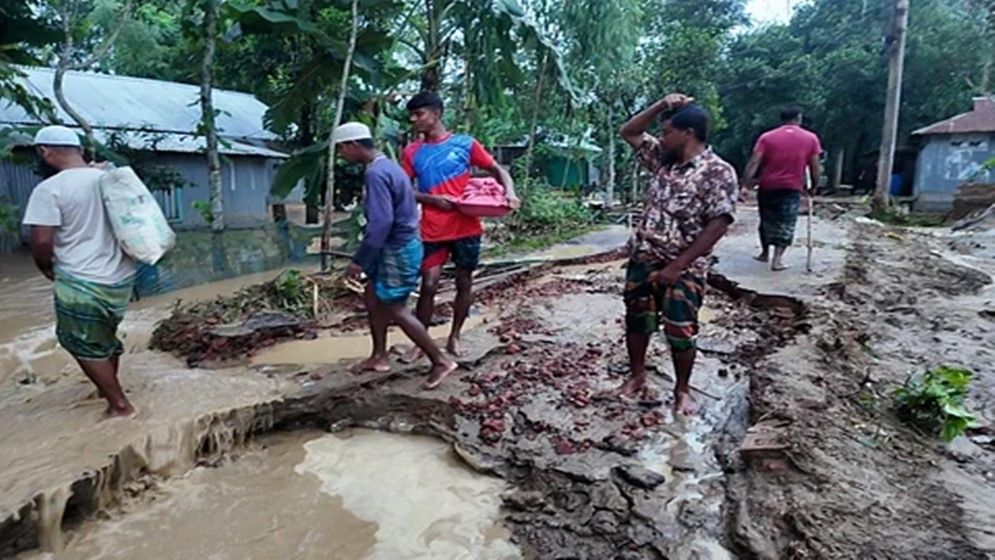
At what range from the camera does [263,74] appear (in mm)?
13805

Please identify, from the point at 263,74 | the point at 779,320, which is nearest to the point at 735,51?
the point at 263,74

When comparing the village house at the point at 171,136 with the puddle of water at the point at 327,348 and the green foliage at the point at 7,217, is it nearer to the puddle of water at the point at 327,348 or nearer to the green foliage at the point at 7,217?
the green foliage at the point at 7,217

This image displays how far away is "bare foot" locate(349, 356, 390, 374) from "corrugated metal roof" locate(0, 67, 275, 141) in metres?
9.64

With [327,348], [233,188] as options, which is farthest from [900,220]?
[233,188]

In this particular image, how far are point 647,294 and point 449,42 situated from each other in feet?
21.8

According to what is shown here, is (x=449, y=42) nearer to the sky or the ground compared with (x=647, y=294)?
nearer to the sky

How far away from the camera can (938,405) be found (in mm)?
3256

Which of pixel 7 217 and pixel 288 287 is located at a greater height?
pixel 7 217

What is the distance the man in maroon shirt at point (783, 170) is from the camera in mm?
6445

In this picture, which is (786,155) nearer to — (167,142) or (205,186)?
(167,142)

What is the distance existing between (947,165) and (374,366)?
73.4ft

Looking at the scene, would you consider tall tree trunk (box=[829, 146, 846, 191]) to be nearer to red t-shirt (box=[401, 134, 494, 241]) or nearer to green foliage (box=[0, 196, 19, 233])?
red t-shirt (box=[401, 134, 494, 241])

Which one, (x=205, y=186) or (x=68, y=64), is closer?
(x=68, y=64)

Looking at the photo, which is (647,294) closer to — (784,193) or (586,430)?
(586,430)
